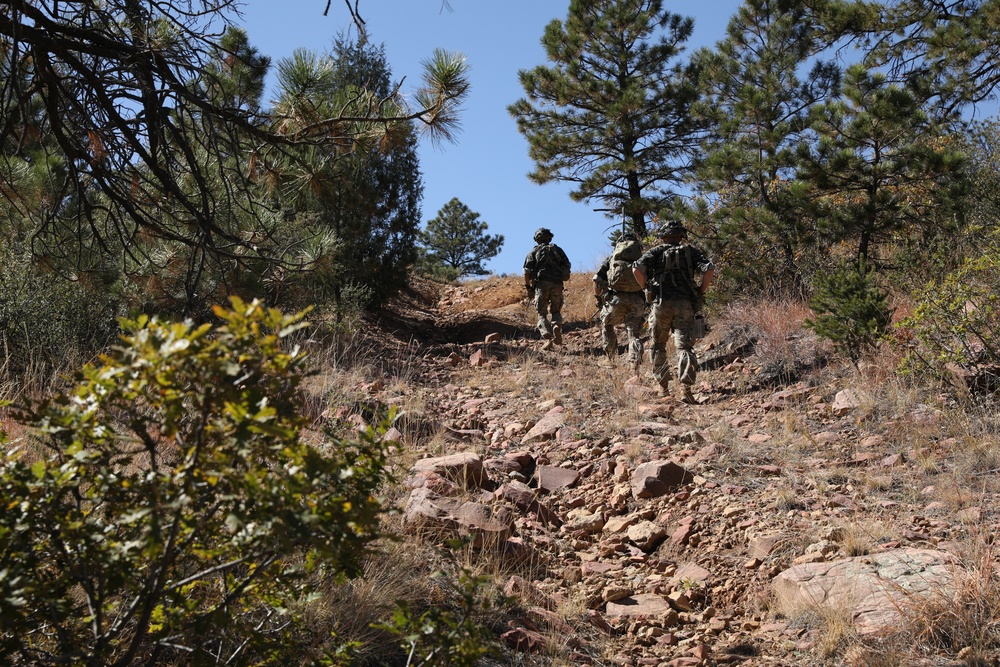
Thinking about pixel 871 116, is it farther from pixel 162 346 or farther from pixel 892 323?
pixel 162 346

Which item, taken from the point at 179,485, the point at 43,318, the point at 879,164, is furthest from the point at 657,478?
the point at 879,164

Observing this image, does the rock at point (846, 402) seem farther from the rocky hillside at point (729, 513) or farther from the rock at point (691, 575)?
the rock at point (691, 575)

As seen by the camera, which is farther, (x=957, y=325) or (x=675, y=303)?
(x=675, y=303)

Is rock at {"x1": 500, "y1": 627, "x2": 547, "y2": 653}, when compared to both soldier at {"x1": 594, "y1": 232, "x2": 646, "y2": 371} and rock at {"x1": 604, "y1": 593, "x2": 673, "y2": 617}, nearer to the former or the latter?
rock at {"x1": 604, "y1": 593, "x2": 673, "y2": 617}

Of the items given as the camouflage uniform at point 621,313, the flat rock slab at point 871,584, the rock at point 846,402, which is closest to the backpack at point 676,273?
the camouflage uniform at point 621,313

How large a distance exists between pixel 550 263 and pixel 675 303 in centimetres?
438

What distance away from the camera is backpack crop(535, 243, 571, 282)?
12.9 m

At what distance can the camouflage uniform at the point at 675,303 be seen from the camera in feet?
28.6

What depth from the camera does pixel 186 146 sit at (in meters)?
3.79

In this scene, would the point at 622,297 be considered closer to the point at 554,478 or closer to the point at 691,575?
the point at 554,478

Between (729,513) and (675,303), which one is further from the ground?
(675,303)

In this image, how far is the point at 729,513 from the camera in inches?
193

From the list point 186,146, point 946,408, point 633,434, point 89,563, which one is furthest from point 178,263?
point 946,408

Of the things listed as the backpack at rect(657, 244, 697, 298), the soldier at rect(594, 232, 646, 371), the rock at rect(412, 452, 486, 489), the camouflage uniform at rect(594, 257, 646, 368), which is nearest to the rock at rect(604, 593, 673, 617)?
the rock at rect(412, 452, 486, 489)
